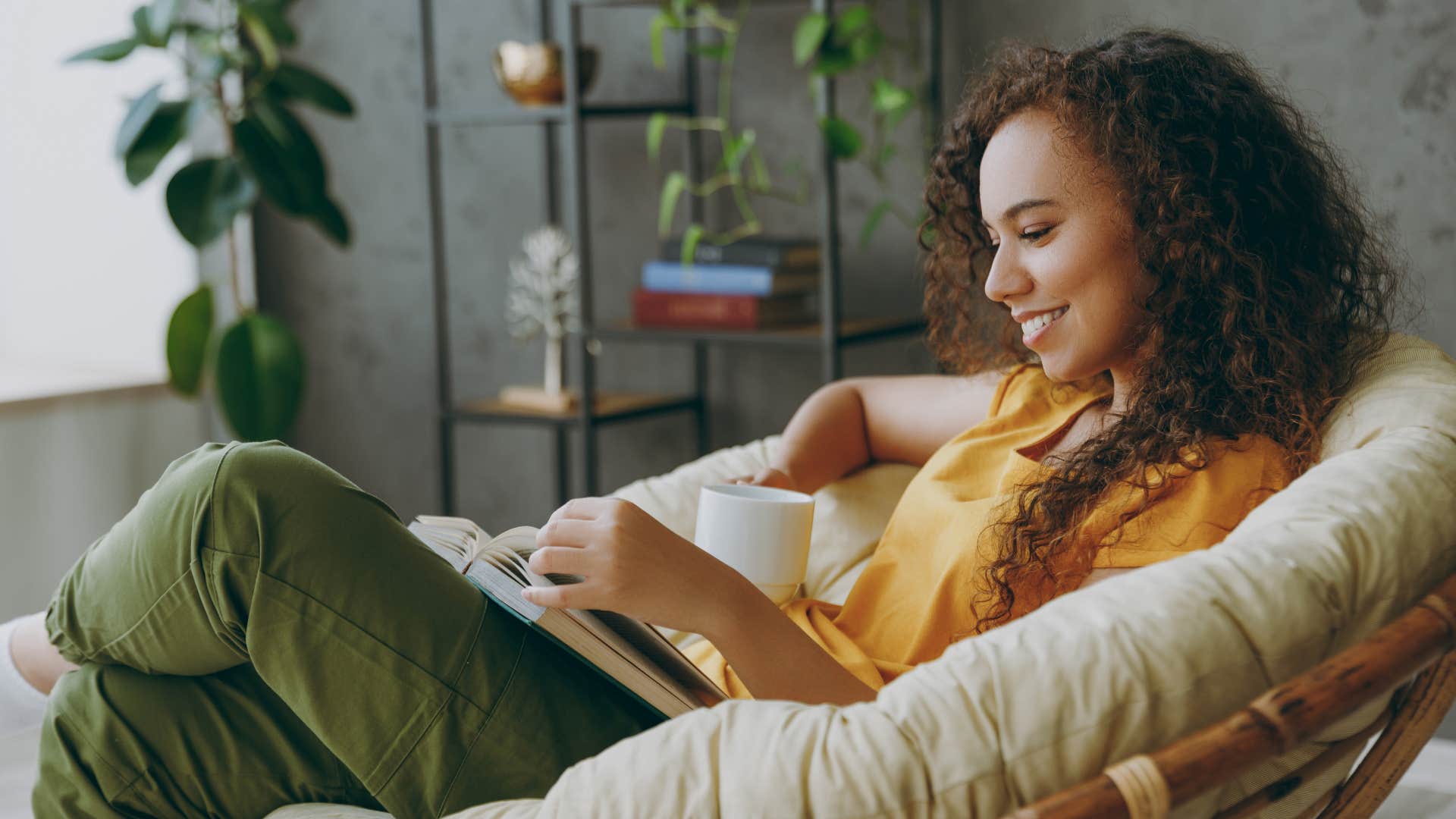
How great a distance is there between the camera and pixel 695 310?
8.55ft

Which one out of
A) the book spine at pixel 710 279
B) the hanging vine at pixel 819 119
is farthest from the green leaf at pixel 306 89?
the book spine at pixel 710 279

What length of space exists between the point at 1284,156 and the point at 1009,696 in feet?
2.15

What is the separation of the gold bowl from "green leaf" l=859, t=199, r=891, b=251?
1.94 ft

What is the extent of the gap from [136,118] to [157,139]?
0.18 ft

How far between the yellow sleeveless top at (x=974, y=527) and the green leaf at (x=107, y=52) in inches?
72.9

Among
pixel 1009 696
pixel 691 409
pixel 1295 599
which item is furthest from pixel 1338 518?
pixel 691 409

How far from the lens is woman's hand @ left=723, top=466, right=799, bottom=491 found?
1551mm

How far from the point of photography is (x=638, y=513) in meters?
1.06

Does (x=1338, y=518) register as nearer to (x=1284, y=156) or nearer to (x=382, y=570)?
(x=1284, y=156)

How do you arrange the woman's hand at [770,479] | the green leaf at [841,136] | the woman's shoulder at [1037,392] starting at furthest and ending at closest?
1. the green leaf at [841,136]
2. the woman's hand at [770,479]
3. the woman's shoulder at [1037,392]

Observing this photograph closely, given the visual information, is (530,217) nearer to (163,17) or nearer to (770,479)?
(163,17)

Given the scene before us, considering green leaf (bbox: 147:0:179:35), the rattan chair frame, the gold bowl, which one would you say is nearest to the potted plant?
green leaf (bbox: 147:0:179:35)

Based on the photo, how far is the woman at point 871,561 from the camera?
44.6 inches

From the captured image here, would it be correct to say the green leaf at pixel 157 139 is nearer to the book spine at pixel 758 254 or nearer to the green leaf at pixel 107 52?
the green leaf at pixel 107 52
